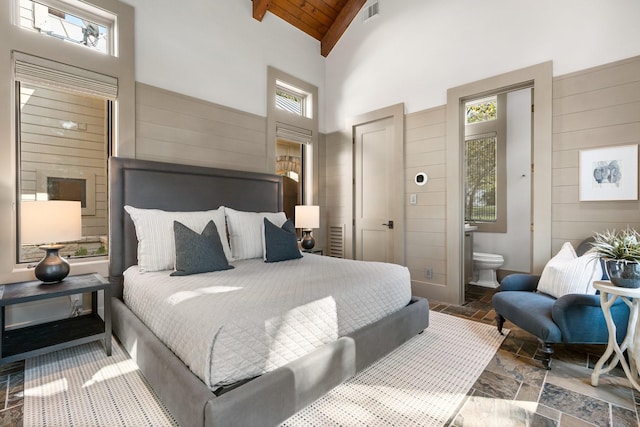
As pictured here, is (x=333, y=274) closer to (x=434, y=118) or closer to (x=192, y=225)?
(x=192, y=225)

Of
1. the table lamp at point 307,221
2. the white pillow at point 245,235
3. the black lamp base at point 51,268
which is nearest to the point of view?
the black lamp base at point 51,268

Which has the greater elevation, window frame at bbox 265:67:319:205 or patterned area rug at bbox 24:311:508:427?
window frame at bbox 265:67:319:205

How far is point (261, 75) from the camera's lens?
13.7 ft

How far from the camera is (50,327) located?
7.72 feet

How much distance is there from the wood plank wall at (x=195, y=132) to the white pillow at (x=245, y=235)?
0.88 metres

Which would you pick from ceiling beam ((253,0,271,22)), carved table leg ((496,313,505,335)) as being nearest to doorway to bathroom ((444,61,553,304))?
carved table leg ((496,313,505,335))

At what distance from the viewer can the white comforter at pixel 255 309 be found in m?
1.41

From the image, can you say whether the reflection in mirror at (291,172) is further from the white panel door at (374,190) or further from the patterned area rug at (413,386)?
the patterned area rug at (413,386)

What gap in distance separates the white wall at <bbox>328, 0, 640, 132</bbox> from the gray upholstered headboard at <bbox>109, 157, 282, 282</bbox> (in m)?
2.01

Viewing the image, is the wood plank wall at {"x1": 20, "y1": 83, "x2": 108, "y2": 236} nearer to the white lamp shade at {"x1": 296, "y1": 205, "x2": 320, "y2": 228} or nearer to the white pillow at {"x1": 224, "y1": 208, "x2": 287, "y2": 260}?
the white pillow at {"x1": 224, "y1": 208, "x2": 287, "y2": 260}

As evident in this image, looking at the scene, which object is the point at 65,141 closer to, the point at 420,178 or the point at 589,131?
the point at 420,178

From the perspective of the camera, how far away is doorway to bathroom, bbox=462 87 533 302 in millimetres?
4574

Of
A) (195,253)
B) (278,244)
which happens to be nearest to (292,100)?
(278,244)

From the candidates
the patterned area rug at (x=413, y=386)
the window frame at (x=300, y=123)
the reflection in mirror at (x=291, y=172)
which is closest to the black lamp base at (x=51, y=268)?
the patterned area rug at (x=413, y=386)
